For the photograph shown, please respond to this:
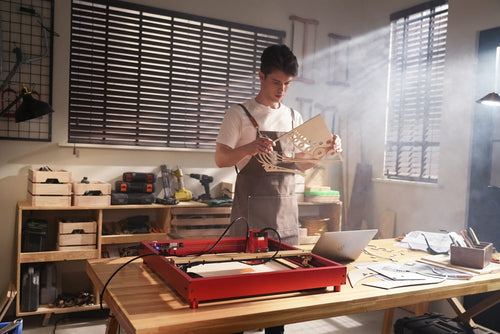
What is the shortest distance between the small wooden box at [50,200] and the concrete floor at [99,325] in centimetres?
92

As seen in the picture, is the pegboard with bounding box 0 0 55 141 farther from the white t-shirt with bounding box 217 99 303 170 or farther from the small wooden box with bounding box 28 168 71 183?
the white t-shirt with bounding box 217 99 303 170

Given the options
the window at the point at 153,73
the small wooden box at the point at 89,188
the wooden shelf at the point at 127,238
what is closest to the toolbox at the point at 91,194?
the small wooden box at the point at 89,188

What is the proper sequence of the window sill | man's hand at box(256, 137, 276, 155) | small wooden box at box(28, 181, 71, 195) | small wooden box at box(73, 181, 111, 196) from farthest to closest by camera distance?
1. the window sill
2. small wooden box at box(73, 181, 111, 196)
3. small wooden box at box(28, 181, 71, 195)
4. man's hand at box(256, 137, 276, 155)

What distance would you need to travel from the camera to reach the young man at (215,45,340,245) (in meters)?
2.32

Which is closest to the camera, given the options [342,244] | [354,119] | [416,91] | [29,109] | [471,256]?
[342,244]

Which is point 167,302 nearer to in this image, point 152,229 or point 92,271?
point 92,271

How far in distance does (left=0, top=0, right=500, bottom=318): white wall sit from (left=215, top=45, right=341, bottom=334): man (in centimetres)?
179

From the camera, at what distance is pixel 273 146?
238 centimetres

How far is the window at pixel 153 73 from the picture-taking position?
382cm

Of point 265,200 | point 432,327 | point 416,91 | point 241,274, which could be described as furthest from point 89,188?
point 416,91

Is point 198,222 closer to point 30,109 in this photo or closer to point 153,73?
point 153,73

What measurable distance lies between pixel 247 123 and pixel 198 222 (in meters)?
1.69

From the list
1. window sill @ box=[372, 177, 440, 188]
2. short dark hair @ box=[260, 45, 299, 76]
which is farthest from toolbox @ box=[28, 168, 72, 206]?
window sill @ box=[372, 177, 440, 188]

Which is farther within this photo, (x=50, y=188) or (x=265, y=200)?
(x=50, y=188)
